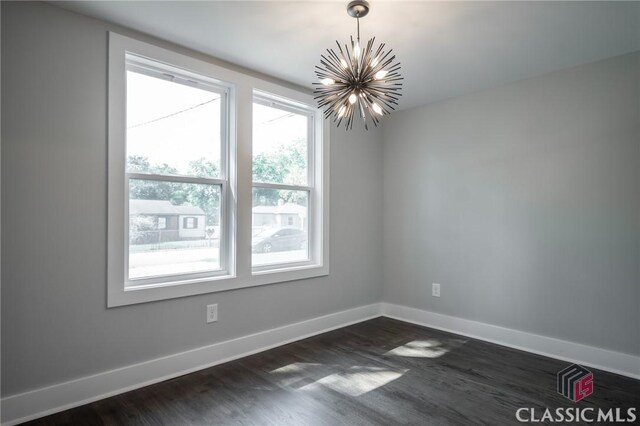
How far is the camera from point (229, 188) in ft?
9.62

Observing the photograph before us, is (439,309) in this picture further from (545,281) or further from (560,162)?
(560,162)

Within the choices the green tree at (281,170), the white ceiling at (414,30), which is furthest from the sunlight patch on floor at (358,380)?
the white ceiling at (414,30)

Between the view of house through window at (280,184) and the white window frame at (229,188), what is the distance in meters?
0.10

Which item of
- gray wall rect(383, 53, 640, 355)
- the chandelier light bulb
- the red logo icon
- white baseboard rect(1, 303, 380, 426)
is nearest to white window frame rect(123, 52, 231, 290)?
white baseboard rect(1, 303, 380, 426)

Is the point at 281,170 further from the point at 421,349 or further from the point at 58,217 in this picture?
the point at 421,349

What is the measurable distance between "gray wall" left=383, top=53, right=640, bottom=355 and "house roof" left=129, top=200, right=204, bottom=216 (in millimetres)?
2300

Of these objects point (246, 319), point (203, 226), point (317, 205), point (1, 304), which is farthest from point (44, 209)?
point (317, 205)

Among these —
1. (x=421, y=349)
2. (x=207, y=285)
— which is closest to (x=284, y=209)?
(x=207, y=285)

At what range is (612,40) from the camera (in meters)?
2.46

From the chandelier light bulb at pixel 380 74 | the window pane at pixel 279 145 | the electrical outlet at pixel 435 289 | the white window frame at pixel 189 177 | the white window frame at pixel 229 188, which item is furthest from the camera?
the electrical outlet at pixel 435 289

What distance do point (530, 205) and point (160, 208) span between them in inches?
118

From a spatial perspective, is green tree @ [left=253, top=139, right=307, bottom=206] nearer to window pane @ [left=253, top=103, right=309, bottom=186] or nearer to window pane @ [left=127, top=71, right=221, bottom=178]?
window pane @ [left=253, top=103, right=309, bottom=186]

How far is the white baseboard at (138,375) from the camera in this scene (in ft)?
6.56

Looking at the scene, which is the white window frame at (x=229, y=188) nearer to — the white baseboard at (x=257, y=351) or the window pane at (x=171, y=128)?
the window pane at (x=171, y=128)
